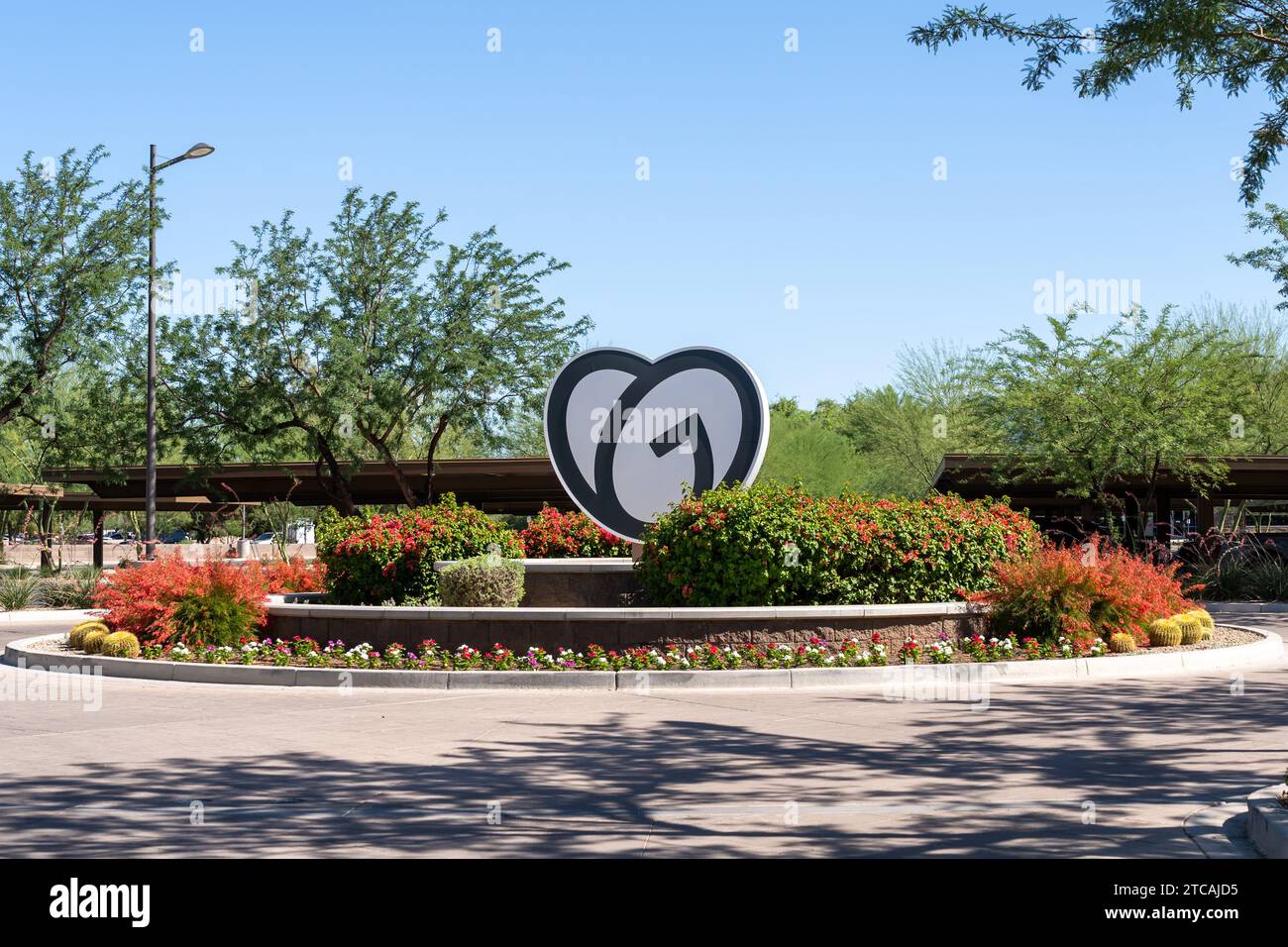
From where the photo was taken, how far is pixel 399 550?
683 inches

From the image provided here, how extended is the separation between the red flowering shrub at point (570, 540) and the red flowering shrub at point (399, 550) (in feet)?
8.41

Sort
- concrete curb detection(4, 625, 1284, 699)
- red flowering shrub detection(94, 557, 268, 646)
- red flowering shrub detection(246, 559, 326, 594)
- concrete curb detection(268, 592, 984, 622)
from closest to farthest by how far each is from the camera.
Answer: concrete curb detection(4, 625, 1284, 699) < concrete curb detection(268, 592, 984, 622) < red flowering shrub detection(94, 557, 268, 646) < red flowering shrub detection(246, 559, 326, 594)

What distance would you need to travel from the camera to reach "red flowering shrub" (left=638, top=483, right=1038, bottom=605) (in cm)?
1545

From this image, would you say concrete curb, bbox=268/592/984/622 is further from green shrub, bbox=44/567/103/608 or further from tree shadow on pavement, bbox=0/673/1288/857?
green shrub, bbox=44/567/103/608

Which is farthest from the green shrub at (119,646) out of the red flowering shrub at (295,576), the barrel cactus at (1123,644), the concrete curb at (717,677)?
the barrel cactus at (1123,644)

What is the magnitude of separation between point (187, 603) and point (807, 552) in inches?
310

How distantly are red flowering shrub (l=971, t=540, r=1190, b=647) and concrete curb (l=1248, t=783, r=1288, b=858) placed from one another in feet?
28.5

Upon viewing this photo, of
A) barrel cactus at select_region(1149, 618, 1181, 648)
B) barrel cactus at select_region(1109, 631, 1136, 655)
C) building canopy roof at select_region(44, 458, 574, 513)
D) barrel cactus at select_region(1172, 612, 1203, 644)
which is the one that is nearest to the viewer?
barrel cactus at select_region(1109, 631, 1136, 655)

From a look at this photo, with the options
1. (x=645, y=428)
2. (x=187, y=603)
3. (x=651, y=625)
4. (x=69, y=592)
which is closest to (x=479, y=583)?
(x=651, y=625)

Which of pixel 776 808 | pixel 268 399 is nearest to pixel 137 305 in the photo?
pixel 268 399

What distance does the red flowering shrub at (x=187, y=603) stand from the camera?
1594cm

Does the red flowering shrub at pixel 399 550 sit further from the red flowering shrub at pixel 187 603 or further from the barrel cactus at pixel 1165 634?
the barrel cactus at pixel 1165 634

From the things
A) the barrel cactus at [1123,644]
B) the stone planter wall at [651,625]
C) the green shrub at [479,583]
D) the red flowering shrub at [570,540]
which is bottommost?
the barrel cactus at [1123,644]

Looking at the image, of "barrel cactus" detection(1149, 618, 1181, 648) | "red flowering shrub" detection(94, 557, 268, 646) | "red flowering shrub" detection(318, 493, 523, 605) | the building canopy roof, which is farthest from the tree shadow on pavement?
the building canopy roof
